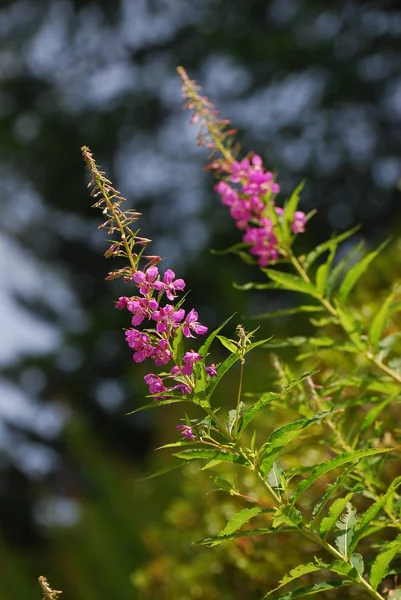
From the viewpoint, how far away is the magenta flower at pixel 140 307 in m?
1.33

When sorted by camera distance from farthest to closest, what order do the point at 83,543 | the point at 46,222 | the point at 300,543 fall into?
the point at 46,222 → the point at 83,543 → the point at 300,543

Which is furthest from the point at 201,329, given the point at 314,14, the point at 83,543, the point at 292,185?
the point at 314,14

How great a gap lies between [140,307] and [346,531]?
20.3 inches

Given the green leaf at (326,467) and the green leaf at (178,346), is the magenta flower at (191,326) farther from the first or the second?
the green leaf at (326,467)

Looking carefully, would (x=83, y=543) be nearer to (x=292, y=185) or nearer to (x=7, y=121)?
(x=292, y=185)

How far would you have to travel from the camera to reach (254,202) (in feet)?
7.13

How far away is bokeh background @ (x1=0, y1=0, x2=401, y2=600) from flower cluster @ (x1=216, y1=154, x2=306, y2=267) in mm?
5534

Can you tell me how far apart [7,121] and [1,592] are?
6.25 meters

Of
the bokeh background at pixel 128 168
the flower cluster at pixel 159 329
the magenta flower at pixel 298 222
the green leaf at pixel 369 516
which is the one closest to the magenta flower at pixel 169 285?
the flower cluster at pixel 159 329

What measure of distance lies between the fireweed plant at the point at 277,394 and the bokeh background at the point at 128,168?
5.56m

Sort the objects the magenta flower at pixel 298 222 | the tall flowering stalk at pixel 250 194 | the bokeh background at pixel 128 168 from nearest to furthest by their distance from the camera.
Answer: the tall flowering stalk at pixel 250 194, the magenta flower at pixel 298 222, the bokeh background at pixel 128 168

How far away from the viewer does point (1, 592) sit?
7.95 m

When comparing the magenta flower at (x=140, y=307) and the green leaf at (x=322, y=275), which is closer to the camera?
the magenta flower at (x=140, y=307)

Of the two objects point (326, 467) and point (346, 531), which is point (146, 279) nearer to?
point (326, 467)
